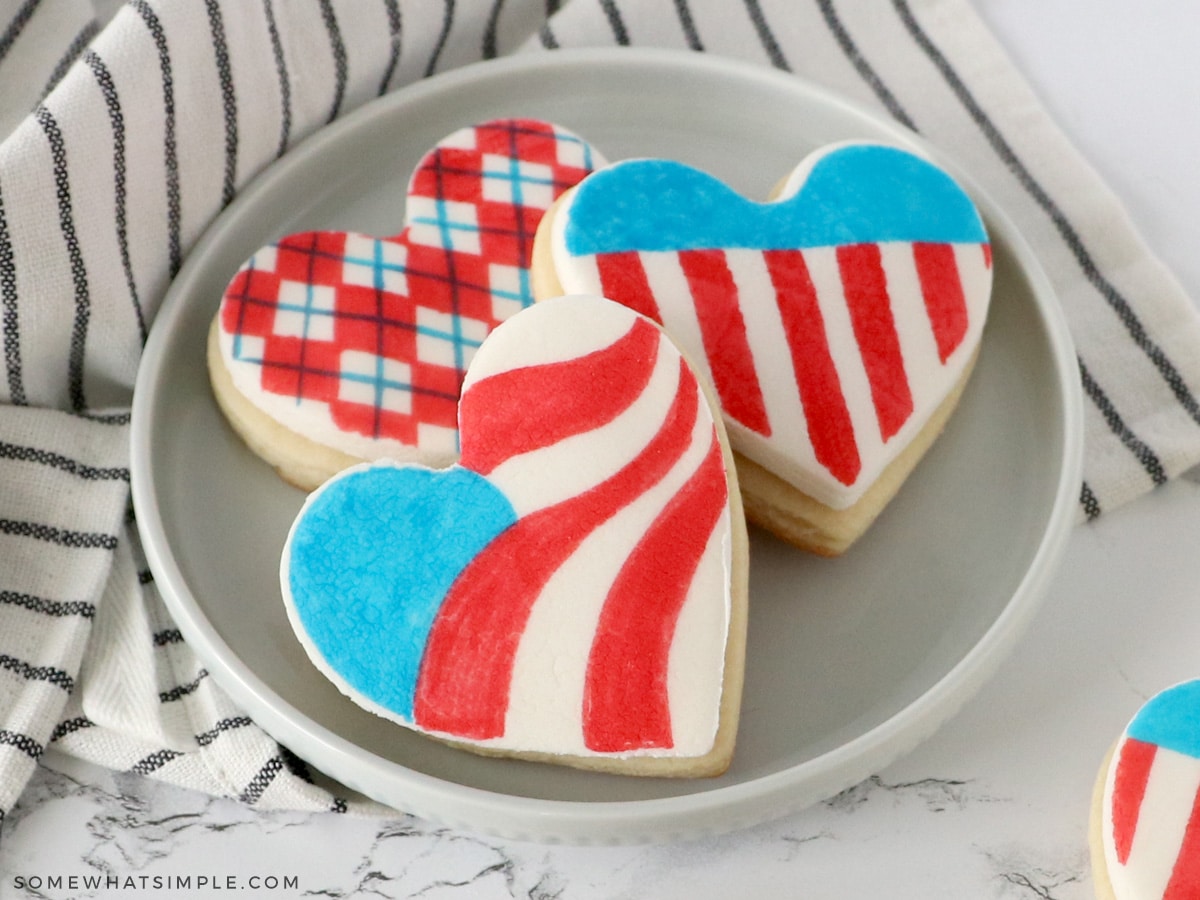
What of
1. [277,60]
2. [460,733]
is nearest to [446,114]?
[277,60]

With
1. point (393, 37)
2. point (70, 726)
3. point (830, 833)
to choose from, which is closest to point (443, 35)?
point (393, 37)

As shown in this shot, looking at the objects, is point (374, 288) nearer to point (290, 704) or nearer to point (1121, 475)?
point (290, 704)

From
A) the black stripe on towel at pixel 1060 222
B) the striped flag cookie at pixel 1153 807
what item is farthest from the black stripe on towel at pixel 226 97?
the striped flag cookie at pixel 1153 807

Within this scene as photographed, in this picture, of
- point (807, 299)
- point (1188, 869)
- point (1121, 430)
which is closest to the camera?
point (1188, 869)

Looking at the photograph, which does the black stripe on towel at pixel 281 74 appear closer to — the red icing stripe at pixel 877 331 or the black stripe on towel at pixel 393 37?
the black stripe on towel at pixel 393 37

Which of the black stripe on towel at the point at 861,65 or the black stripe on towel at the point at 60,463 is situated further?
the black stripe on towel at the point at 861,65

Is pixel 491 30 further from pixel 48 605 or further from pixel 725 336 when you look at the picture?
pixel 48 605
